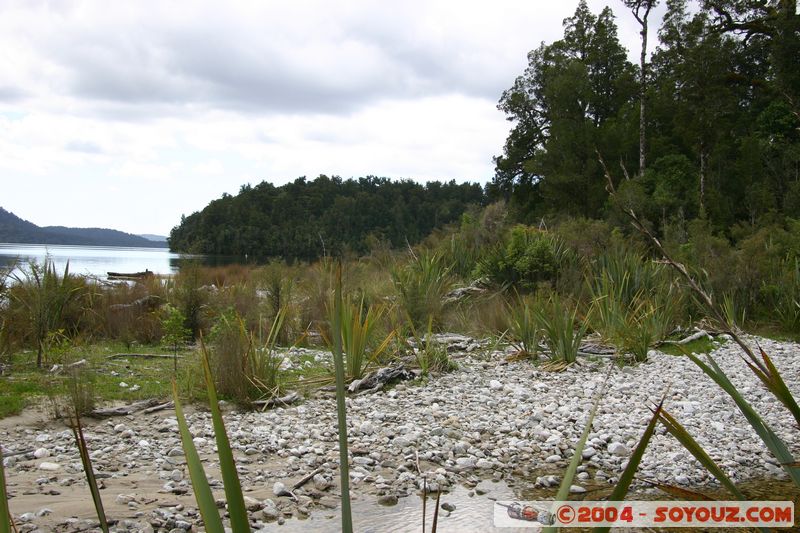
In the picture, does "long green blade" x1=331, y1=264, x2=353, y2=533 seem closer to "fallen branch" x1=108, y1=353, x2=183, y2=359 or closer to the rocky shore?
the rocky shore

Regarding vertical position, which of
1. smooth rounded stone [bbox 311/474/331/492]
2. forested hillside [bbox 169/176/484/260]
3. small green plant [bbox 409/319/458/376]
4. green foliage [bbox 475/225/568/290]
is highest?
forested hillside [bbox 169/176/484/260]

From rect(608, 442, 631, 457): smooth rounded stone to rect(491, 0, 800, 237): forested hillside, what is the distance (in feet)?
43.4

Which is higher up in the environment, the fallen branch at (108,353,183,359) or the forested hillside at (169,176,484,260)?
the forested hillside at (169,176,484,260)

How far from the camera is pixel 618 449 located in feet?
16.0

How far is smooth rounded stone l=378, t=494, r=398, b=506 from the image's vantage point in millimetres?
3962

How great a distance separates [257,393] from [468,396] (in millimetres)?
2073

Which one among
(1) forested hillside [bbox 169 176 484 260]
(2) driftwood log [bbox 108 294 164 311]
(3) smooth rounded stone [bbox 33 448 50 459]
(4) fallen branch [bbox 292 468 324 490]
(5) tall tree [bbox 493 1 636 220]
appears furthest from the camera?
(1) forested hillside [bbox 169 176 484 260]

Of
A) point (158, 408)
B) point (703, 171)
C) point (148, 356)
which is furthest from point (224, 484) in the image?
point (703, 171)

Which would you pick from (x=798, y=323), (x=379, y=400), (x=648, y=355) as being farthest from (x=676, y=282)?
(x=379, y=400)

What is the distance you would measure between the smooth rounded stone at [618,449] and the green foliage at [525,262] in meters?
6.43

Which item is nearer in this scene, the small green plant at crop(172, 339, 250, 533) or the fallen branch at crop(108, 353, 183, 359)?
the small green plant at crop(172, 339, 250, 533)

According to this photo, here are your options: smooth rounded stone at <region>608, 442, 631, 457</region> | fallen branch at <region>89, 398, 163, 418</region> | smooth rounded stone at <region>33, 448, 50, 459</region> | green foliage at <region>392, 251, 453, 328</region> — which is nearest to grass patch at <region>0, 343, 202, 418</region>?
fallen branch at <region>89, 398, 163, 418</region>

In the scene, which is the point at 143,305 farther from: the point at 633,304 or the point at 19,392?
the point at 633,304

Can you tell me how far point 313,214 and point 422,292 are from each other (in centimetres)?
3134
